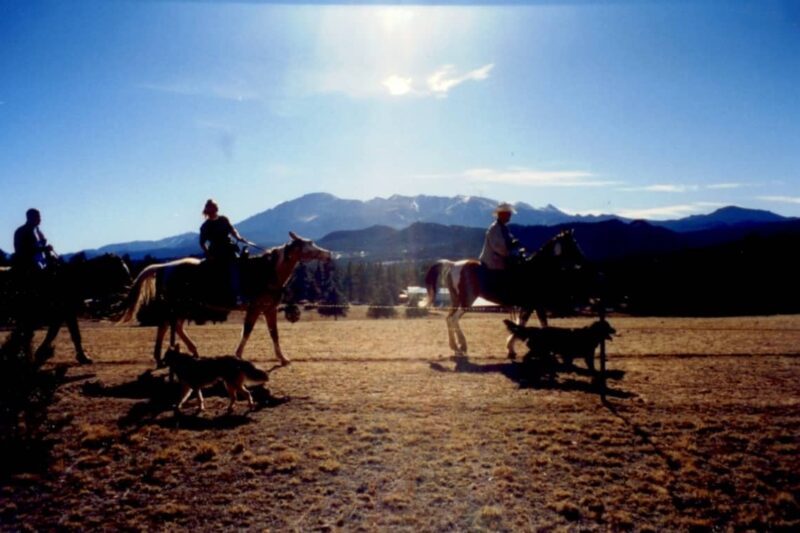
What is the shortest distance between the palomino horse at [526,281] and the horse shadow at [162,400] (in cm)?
694

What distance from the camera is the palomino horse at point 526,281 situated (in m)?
14.3

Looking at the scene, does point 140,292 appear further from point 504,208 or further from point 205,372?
point 504,208

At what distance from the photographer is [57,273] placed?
12539 mm

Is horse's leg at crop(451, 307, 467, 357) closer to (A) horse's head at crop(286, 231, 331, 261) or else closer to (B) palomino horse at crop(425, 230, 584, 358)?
(B) palomino horse at crop(425, 230, 584, 358)

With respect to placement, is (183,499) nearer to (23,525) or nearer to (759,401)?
(23,525)

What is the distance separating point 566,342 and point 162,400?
30.5ft

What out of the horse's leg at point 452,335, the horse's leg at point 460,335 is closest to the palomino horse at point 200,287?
the horse's leg at point 452,335

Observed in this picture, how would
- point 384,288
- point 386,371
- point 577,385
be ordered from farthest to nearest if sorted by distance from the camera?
point 384,288 < point 386,371 < point 577,385

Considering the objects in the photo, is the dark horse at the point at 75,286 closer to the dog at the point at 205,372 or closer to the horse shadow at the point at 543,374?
the dog at the point at 205,372

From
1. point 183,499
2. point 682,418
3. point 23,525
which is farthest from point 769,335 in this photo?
point 23,525

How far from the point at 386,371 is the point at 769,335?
1644 cm

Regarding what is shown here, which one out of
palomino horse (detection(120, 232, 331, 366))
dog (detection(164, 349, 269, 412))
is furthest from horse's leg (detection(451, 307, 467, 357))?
dog (detection(164, 349, 269, 412))

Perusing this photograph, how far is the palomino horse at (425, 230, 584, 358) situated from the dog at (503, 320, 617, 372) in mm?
1314

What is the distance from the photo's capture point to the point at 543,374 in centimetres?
1218
